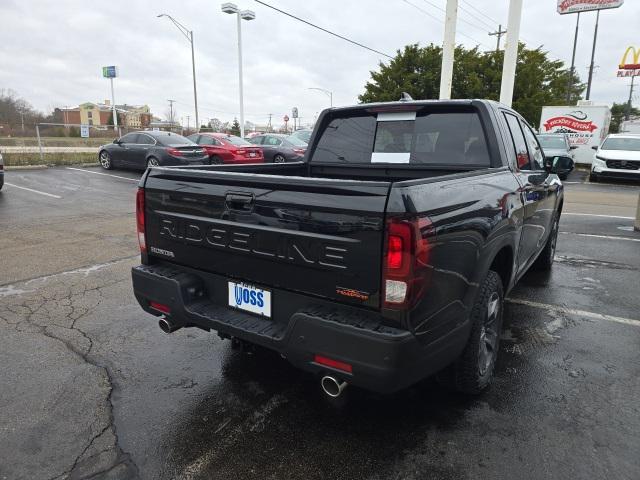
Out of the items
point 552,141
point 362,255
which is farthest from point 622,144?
point 362,255

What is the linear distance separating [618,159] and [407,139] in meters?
16.5

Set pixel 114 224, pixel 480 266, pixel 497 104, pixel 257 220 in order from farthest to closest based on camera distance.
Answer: pixel 114 224, pixel 497 104, pixel 480 266, pixel 257 220

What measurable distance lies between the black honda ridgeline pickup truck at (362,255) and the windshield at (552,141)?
17568 mm

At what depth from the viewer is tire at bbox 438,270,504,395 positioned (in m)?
2.84

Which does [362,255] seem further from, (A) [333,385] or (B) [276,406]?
(B) [276,406]

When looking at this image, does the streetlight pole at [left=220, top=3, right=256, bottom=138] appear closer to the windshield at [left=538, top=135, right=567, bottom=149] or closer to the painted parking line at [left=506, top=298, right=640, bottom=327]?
the windshield at [left=538, top=135, right=567, bottom=149]

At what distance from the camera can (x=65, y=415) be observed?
2.85 m

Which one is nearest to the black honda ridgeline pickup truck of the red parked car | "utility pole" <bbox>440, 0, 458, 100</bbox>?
"utility pole" <bbox>440, 0, 458, 100</bbox>

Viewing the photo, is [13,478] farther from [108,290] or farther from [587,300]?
[587,300]

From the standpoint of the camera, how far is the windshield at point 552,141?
19172mm

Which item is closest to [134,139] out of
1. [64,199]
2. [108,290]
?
[64,199]

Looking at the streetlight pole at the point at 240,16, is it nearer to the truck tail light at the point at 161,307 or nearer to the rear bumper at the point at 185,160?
the rear bumper at the point at 185,160

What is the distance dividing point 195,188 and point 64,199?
10.2 metres

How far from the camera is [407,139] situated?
380 centimetres
